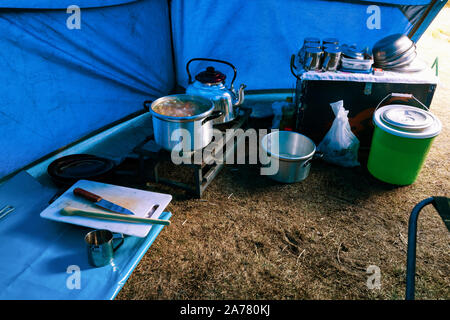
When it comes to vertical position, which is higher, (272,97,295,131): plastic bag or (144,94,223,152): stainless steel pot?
(144,94,223,152): stainless steel pot

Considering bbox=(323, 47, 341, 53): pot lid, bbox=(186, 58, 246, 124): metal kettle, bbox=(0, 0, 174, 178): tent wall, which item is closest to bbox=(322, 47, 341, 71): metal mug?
bbox=(323, 47, 341, 53): pot lid

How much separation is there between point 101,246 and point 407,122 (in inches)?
81.8

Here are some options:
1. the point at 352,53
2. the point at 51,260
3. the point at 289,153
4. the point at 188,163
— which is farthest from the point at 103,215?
the point at 352,53

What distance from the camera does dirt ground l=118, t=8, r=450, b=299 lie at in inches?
67.1

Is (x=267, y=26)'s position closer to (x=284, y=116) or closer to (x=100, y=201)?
(x=284, y=116)

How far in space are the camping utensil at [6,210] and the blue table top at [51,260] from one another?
21mm

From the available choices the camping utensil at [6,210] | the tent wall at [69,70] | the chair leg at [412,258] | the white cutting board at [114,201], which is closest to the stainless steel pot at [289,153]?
the white cutting board at [114,201]

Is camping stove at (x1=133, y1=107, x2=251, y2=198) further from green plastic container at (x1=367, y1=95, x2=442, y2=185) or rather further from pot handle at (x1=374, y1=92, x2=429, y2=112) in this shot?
pot handle at (x1=374, y1=92, x2=429, y2=112)

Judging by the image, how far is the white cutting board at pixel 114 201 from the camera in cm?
173

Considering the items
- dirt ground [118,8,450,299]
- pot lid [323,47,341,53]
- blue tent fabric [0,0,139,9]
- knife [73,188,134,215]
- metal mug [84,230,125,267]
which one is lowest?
dirt ground [118,8,450,299]

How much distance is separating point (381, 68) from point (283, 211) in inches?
58.5

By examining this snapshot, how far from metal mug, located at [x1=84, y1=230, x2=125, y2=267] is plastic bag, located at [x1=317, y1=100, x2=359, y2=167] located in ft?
5.68

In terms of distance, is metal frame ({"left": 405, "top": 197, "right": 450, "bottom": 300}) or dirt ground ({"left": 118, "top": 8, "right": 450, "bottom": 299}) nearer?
metal frame ({"left": 405, "top": 197, "right": 450, "bottom": 300})

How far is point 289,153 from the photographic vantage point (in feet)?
8.93
